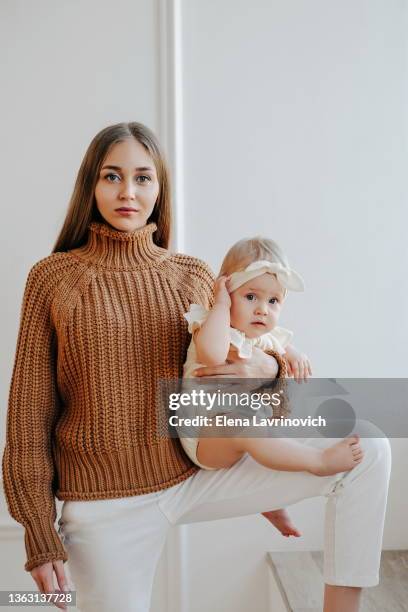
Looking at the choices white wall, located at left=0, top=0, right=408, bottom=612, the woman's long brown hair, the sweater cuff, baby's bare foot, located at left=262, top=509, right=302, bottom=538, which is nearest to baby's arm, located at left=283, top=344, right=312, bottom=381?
baby's bare foot, located at left=262, top=509, right=302, bottom=538

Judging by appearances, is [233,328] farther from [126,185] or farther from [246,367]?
[126,185]

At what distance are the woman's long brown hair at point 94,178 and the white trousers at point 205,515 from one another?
1.82ft

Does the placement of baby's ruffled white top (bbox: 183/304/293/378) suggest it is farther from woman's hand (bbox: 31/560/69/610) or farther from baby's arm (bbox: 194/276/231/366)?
woman's hand (bbox: 31/560/69/610)

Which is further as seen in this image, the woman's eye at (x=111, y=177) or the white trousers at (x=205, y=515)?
the woman's eye at (x=111, y=177)

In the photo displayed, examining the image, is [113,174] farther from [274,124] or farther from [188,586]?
[188,586]

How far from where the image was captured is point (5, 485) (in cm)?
133

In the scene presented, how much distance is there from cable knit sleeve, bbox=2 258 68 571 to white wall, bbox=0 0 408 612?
2.15 feet

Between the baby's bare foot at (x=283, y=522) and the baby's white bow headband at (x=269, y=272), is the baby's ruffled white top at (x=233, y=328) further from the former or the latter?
the baby's bare foot at (x=283, y=522)

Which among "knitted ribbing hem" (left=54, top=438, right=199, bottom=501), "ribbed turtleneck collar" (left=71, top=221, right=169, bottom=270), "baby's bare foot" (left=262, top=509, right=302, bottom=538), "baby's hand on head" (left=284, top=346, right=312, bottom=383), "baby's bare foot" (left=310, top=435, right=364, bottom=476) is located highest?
"ribbed turtleneck collar" (left=71, top=221, right=169, bottom=270)

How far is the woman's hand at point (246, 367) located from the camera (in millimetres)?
1294

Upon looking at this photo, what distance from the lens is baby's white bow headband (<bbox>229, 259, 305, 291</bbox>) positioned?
1.31m

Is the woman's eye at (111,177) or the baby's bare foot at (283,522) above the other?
the woman's eye at (111,177)

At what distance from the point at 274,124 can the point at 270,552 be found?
133cm

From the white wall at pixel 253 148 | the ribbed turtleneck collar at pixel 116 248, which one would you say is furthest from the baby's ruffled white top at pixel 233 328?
the white wall at pixel 253 148
